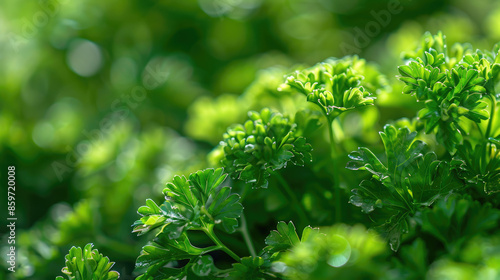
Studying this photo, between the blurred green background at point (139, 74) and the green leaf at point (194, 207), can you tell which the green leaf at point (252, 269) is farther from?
the blurred green background at point (139, 74)

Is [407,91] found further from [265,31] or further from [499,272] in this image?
[265,31]

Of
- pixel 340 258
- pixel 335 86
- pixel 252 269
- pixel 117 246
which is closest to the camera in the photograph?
pixel 340 258

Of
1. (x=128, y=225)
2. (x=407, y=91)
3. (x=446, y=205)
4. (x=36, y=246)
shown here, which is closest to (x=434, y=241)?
(x=446, y=205)

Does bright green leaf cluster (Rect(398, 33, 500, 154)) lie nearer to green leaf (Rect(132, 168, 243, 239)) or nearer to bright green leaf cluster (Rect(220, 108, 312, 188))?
bright green leaf cluster (Rect(220, 108, 312, 188))

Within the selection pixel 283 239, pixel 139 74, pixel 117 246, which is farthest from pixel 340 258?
→ pixel 139 74

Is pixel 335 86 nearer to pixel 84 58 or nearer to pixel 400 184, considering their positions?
pixel 400 184

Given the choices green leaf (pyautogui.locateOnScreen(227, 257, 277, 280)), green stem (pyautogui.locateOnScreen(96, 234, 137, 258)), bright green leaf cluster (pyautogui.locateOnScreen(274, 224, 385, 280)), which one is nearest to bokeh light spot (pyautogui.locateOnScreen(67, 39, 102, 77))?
green stem (pyautogui.locateOnScreen(96, 234, 137, 258))

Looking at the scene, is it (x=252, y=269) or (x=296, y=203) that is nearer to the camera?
(x=252, y=269)
